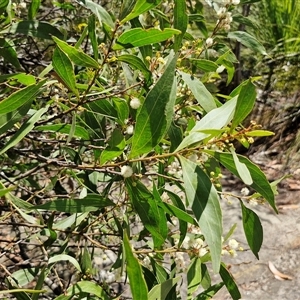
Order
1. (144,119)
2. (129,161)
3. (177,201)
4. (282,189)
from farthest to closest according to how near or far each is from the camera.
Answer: (282,189)
(177,201)
(129,161)
(144,119)

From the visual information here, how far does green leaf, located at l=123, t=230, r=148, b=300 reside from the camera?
756mm

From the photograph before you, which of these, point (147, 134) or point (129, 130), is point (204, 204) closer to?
point (147, 134)

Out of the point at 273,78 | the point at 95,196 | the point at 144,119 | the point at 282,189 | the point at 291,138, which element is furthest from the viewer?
the point at 273,78

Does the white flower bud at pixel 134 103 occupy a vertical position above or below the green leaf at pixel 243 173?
above

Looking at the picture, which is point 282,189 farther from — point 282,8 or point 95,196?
point 95,196

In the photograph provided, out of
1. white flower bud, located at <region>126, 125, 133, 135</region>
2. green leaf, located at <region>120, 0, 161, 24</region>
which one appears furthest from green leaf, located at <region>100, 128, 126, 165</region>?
green leaf, located at <region>120, 0, 161, 24</region>

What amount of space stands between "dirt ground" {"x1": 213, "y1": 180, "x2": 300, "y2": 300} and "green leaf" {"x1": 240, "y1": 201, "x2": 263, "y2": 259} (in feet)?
4.51

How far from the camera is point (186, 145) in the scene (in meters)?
0.94

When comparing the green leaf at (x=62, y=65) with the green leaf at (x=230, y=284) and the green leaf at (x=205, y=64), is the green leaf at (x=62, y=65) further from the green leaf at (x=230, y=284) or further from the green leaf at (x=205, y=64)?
the green leaf at (x=230, y=284)

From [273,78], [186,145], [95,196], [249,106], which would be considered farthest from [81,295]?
[273,78]

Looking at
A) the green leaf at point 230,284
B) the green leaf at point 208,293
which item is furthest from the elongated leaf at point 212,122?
the green leaf at point 208,293

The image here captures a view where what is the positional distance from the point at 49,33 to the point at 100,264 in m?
2.05

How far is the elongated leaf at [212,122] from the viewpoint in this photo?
93 cm

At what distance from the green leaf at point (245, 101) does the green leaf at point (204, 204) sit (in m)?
0.12
